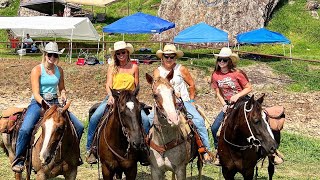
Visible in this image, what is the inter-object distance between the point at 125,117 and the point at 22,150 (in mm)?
2111

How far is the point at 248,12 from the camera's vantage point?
33.0m

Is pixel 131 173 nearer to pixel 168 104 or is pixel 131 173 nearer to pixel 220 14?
pixel 168 104

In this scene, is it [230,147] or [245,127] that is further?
[230,147]

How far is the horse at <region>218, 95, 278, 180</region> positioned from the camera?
7.59 metres

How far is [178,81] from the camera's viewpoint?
28.6 ft

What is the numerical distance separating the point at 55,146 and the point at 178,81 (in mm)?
2432

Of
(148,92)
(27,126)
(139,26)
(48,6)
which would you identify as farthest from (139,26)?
(27,126)

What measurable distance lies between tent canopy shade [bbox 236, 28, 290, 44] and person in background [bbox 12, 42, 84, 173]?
2039 centimetres

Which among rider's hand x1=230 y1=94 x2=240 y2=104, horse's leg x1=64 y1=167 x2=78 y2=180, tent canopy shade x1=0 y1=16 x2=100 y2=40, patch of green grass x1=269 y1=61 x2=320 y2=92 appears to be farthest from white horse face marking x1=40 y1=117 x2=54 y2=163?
tent canopy shade x1=0 y1=16 x2=100 y2=40

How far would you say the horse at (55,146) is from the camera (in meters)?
7.28

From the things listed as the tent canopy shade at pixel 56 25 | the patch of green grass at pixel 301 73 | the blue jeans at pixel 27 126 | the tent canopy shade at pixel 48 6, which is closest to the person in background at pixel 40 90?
the blue jeans at pixel 27 126

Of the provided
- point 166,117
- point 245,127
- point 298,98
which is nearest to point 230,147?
point 245,127

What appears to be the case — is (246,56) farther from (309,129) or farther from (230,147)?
(230,147)

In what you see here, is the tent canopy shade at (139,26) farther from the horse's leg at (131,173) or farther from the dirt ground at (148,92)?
the horse's leg at (131,173)
